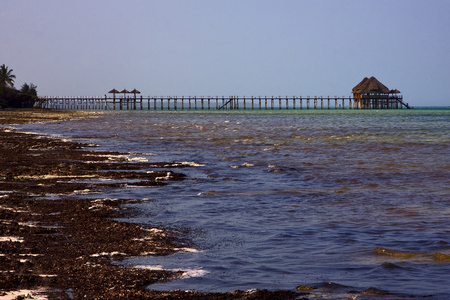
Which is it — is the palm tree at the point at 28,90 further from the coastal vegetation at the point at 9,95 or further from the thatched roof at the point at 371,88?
the thatched roof at the point at 371,88

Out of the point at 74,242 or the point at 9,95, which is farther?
the point at 9,95

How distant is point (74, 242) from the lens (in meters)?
5.92

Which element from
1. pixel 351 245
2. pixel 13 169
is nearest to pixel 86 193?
pixel 13 169

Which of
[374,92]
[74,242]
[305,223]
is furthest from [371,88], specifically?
[74,242]

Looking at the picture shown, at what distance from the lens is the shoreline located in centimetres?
441

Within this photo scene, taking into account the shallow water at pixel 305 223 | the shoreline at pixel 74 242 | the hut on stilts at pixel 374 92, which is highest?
the hut on stilts at pixel 374 92

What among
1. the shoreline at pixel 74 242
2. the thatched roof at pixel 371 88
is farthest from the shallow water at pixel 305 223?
the thatched roof at pixel 371 88

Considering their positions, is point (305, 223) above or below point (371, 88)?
below

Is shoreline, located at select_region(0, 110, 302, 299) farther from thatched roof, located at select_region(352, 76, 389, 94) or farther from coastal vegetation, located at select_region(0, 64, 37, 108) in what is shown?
thatched roof, located at select_region(352, 76, 389, 94)

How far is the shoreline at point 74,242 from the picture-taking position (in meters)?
4.41

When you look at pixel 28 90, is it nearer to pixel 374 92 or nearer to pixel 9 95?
pixel 9 95

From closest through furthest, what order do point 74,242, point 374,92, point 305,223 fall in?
point 74,242
point 305,223
point 374,92

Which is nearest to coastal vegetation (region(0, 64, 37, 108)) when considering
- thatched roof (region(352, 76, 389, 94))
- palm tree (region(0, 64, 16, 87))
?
palm tree (region(0, 64, 16, 87))

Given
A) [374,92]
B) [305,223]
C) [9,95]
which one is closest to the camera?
[305,223]
